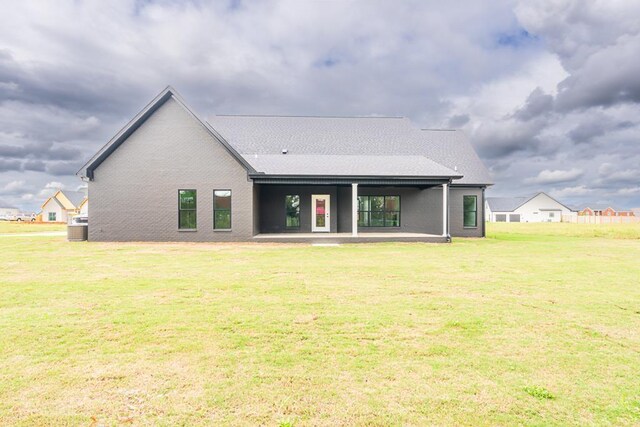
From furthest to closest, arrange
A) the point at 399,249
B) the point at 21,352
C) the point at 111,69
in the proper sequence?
the point at 111,69 < the point at 399,249 < the point at 21,352

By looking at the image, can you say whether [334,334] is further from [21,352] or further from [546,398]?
[21,352]

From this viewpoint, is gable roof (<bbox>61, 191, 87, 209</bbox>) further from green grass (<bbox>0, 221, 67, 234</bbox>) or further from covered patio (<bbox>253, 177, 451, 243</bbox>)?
covered patio (<bbox>253, 177, 451, 243</bbox>)

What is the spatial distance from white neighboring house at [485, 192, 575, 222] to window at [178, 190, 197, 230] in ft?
291

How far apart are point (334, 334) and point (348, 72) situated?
81.4ft

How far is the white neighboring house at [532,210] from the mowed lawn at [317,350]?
9078 centimetres

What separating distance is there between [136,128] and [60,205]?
5954 cm

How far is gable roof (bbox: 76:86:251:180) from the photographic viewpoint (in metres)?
16.9

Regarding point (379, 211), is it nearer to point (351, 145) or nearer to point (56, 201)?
point (351, 145)

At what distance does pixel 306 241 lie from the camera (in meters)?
17.3

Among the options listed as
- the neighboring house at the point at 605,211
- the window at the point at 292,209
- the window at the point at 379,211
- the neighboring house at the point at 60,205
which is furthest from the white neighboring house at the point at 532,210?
the neighboring house at the point at 60,205

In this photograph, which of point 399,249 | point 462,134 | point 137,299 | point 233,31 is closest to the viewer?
point 137,299

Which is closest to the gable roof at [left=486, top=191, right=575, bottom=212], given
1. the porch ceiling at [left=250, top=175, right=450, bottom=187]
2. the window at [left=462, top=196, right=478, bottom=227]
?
the window at [left=462, top=196, right=478, bottom=227]

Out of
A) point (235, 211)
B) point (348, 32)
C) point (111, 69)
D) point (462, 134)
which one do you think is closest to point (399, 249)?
point (235, 211)

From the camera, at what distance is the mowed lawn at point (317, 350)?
288cm
